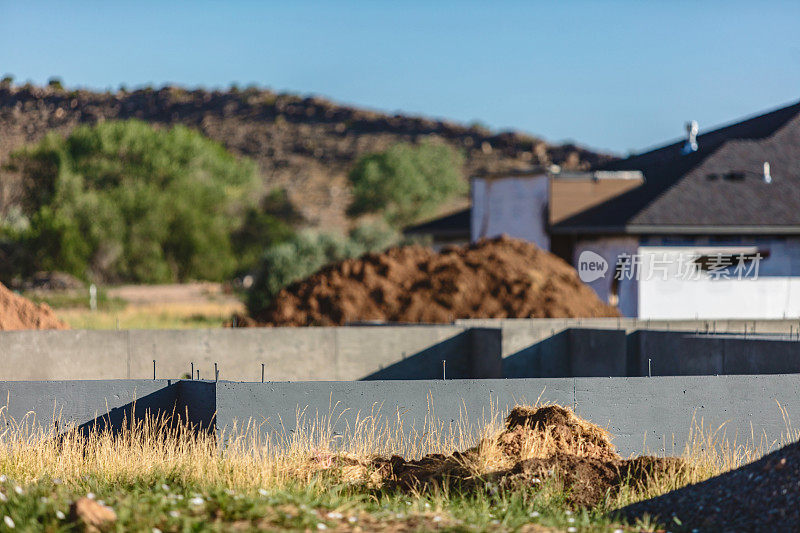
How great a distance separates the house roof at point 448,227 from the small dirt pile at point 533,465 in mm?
26501

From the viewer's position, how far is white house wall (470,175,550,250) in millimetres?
31484

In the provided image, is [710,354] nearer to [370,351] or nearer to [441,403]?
[370,351]

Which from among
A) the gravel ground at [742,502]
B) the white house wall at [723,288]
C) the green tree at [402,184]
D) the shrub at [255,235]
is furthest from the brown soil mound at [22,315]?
the green tree at [402,184]

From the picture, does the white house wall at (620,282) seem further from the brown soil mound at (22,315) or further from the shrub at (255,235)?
the shrub at (255,235)

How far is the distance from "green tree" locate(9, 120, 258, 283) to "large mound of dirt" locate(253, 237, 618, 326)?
1274 inches

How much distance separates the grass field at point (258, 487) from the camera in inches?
297

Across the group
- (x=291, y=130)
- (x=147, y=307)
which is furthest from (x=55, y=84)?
(x=147, y=307)

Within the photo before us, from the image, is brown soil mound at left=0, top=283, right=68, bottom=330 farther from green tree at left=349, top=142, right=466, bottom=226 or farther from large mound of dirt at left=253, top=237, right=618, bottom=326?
green tree at left=349, top=142, right=466, bottom=226

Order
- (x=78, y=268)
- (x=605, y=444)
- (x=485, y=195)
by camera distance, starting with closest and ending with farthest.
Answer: (x=605, y=444), (x=485, y=195), (x=78, y=268)

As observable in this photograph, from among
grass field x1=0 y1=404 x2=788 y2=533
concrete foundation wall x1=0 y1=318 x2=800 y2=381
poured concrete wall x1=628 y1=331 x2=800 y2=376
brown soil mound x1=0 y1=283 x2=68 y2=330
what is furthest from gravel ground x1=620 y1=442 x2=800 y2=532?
brown soil mound x1=0 y1=283 x2=68 y2=330

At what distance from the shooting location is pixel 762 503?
28.2ft

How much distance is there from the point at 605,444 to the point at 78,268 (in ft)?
155

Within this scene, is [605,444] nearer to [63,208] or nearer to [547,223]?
[547,223]

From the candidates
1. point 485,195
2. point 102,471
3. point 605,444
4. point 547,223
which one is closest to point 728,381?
point 605,444
